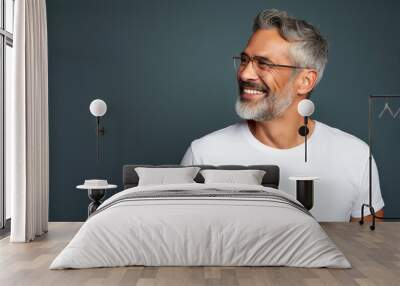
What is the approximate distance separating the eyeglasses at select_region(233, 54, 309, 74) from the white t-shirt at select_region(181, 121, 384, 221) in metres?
0.72

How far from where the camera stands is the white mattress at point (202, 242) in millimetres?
4648

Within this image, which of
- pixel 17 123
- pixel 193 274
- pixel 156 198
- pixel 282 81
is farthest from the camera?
pixel 282 81

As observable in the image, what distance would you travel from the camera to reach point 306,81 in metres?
7.60

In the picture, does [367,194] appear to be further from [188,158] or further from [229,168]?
[188,158]

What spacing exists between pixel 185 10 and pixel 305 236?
402 centimetres

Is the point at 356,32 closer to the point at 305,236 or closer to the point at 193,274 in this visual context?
the point at 305,236

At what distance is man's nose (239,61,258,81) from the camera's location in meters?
7.58

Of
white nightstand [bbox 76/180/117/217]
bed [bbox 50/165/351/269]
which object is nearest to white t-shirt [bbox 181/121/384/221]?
white nightstand [bbox 76/180/117/217]

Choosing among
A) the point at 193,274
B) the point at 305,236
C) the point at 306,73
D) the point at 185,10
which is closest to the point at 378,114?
the point at 306,73

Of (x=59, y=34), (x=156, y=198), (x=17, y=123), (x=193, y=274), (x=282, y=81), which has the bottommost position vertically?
(x=193, y=274)

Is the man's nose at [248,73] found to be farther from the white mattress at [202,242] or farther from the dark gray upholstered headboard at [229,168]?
the white mattress at [202,242]

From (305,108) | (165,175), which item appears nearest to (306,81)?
(305,108)

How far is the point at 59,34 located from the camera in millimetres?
7691

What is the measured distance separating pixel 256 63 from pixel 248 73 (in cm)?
16
